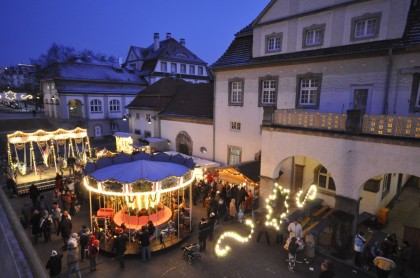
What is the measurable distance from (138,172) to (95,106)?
104ft

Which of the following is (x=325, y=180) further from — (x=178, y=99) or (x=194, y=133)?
(x=178, y=99)

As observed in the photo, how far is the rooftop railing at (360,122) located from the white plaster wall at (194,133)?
874 centimetres

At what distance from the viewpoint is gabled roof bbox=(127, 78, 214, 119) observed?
72.8ft

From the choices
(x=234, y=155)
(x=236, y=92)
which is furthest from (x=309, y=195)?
(x=236, y=92)

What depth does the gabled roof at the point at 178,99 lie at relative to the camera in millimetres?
22203

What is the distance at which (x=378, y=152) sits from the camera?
952cm

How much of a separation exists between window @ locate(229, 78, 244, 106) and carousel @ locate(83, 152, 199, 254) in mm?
6792

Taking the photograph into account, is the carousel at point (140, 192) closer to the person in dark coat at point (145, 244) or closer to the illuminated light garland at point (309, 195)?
the person in dark coat at point (145, 244)

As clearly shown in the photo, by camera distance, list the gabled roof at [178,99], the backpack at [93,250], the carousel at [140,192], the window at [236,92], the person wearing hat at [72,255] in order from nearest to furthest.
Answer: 1. the person wearing hat at [72,255]
2. the backpack at [93,250]
3. the carousel at [140,192]
4. the window at [236,92]
5. the gabled roof at [178,99]

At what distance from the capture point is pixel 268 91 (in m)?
16.5

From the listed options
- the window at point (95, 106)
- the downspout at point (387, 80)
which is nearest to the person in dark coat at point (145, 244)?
the downspout at point (387, 80)

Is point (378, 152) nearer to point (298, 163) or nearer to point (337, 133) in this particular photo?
point (337, 133)

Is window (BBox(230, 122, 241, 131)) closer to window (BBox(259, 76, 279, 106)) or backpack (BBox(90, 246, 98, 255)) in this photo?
window (BBox(259, 76, 279, 106))

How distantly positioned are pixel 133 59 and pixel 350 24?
44.0m
